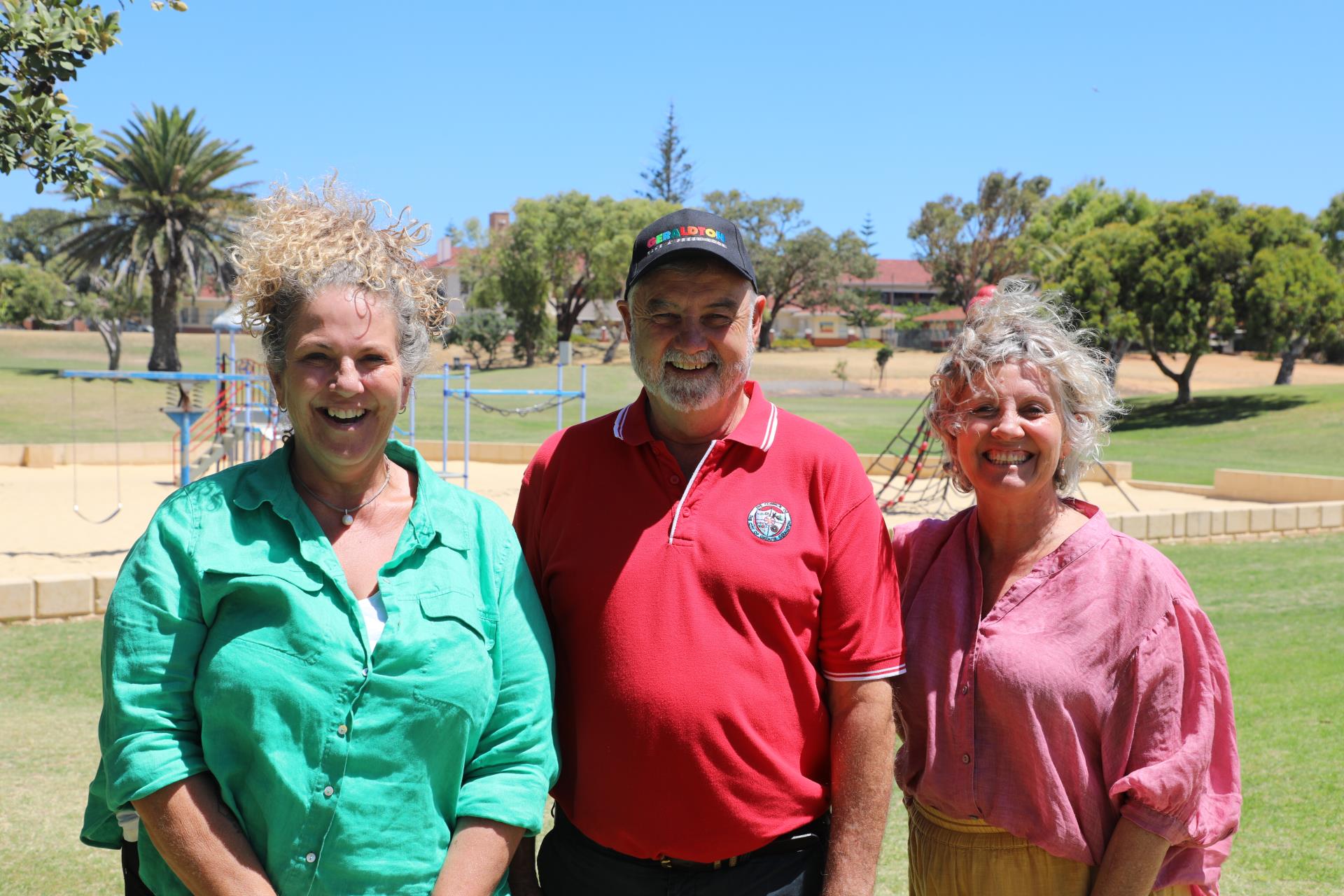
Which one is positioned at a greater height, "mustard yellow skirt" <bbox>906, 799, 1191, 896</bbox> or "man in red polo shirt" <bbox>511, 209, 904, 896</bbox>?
"man in red polo shirt" <bbox>511, 209, 904, 896</bbox>

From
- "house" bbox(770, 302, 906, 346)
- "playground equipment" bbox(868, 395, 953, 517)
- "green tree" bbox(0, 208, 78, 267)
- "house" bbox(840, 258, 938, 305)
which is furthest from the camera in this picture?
"house" bbox(840, 258, 938, 305)

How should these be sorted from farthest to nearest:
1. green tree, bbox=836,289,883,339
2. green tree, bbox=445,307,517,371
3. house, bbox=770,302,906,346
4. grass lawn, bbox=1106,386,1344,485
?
house, bbox=770,302,906,346, green tree, bbox=836,289,883,339, green tree, bbox=445,307,517,371, grass lawn, bbox=1106,386,1344,485

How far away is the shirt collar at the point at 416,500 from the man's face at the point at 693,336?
0.49 metres

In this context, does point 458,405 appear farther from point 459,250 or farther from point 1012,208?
point 1012,208

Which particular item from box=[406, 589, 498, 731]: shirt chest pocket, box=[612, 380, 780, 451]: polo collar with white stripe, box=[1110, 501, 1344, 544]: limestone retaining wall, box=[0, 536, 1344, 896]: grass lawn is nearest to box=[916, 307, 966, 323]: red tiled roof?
box=[1110, 501, 1344, 544]: limestone retaining wall

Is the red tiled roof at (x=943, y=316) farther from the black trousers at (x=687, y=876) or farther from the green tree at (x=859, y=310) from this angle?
the black trousers at (x=687, y=876)

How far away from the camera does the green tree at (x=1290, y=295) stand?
2758cm

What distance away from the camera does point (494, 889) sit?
198 cm

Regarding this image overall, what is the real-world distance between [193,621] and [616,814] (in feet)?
2.87

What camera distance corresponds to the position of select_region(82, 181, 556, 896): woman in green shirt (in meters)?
1.83

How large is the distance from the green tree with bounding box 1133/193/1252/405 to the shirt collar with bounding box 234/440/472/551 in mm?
29414

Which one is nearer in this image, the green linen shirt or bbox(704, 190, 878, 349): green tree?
the green linen shirt

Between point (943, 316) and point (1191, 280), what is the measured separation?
3277 centimetres

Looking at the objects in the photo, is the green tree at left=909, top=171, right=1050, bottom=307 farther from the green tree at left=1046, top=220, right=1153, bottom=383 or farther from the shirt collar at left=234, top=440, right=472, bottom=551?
the shirt collar at left=234, top=440, right=472, bottom=551
